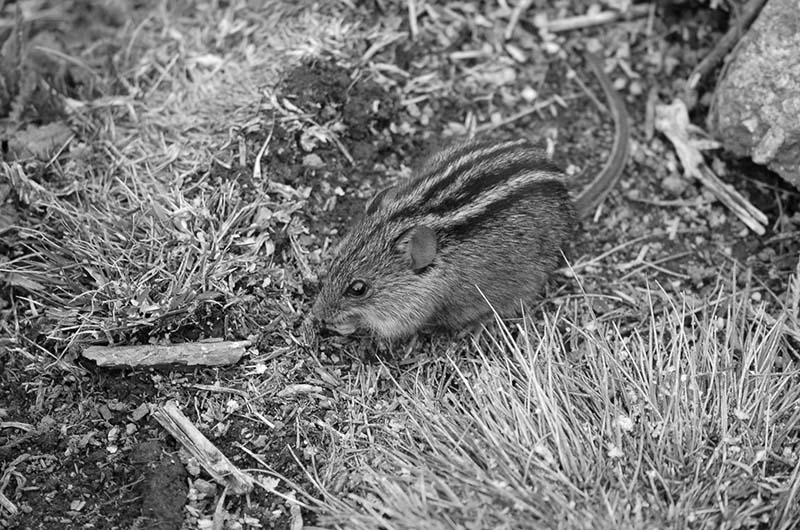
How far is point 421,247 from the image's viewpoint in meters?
5.82

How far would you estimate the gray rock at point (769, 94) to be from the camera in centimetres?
670

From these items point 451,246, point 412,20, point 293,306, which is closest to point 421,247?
point 451,246

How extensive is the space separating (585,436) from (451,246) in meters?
1.47

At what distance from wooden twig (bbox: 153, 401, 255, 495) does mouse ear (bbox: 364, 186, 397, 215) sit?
1.79 m

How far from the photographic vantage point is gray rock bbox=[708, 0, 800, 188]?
670cm

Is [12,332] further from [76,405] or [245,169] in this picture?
[245,169]

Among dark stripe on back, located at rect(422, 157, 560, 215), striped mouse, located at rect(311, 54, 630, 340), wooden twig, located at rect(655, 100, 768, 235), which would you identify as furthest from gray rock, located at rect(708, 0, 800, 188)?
dark stripe on back, located at rect(422, 157, 560, 215)

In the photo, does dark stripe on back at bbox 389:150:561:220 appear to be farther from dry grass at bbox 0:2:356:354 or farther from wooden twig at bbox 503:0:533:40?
wooden twig at bbox 503:0:533:40

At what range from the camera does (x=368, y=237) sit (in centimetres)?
598

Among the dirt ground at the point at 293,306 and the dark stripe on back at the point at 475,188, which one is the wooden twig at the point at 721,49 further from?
the dark stripe on back at the point at 475,188

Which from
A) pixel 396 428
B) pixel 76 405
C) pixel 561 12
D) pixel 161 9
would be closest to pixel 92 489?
pixel 76 405

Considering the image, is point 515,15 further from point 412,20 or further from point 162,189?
point 162,189

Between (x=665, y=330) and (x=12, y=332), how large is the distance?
4346 mm

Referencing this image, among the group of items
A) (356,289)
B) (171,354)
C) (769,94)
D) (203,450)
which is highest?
(769,94)
